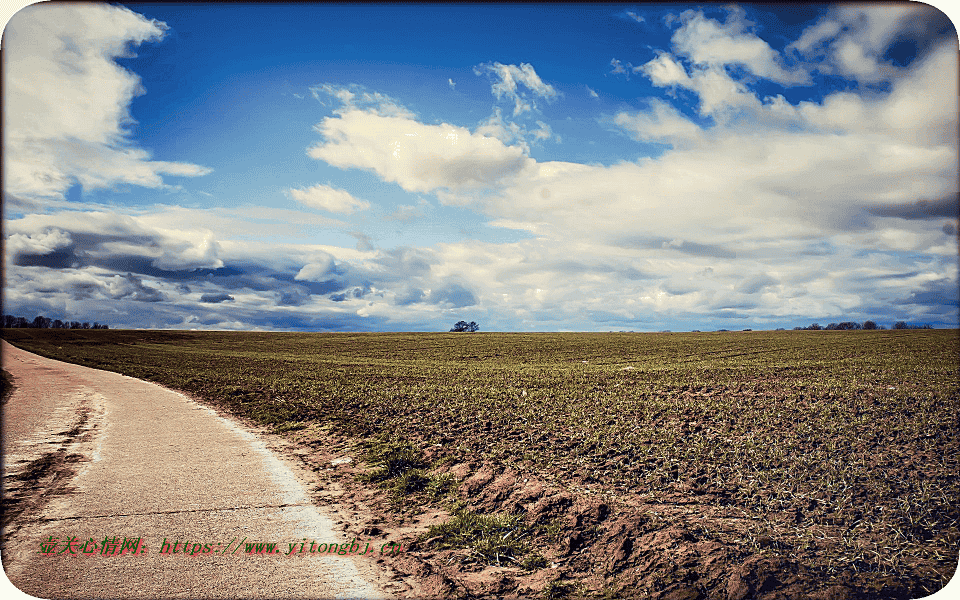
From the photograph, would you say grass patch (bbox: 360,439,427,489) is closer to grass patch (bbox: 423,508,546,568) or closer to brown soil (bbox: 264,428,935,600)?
brown soil (bbox: 264,428,935,600)

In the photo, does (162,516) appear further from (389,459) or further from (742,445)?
(742,445)

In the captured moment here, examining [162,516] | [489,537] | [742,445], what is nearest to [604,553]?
[489,537]

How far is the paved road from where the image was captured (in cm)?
486

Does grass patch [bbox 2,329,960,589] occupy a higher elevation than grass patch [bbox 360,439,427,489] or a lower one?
higher

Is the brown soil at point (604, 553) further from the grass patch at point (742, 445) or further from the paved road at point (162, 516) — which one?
the paved road at point (162, 516)

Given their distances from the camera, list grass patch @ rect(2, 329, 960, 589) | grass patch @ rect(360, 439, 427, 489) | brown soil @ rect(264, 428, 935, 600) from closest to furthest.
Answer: brown soil @ rect(264, 428, 935, 600), grass patch @ rect(2, 329, 960, 589), grass patch @ rect(360, 439, 427, 489)

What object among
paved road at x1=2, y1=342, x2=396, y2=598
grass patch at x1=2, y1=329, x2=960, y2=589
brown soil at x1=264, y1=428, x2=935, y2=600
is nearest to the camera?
brown soil at x1=264, y1=428, x2=935, y2=600

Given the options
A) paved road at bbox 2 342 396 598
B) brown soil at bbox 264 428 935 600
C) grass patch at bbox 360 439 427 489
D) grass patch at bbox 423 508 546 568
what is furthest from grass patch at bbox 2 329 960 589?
paved road at bbox 2 342 396 598

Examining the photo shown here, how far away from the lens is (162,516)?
6.57 meters

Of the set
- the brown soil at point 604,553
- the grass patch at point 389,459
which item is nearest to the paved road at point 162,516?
the brown soil at point 604,553

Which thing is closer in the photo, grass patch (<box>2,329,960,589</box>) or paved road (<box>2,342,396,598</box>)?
paved road (<box>2,342,396,598</box>)

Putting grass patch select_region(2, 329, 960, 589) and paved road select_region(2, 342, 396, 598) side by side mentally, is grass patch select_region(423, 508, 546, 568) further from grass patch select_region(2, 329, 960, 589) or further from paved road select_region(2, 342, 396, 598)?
grass patch select_region(2, 329, 960, 589)

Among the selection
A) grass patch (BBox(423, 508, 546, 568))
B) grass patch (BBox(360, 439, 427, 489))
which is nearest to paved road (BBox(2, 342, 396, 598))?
grass patch (BBox(423, 508, 546, 568))

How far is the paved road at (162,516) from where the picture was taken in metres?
4.86
